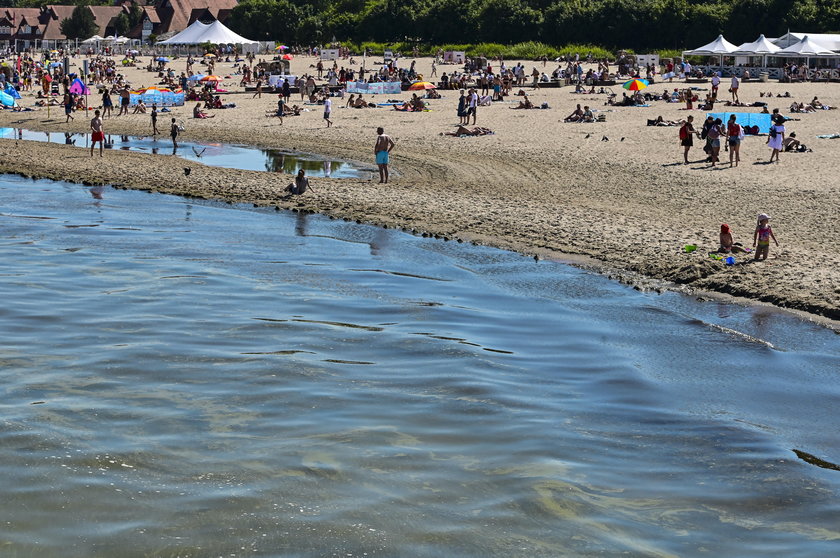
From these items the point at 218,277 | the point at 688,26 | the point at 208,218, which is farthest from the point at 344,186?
the point at 688,26

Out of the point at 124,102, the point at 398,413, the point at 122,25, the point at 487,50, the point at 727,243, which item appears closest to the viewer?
the point at 398,413

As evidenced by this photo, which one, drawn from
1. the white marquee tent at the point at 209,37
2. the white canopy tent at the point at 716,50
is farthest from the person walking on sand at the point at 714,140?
the white marquee tent at the point at 209,37

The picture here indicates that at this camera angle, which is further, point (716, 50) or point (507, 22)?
point (507, 22)

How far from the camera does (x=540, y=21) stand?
255 feet

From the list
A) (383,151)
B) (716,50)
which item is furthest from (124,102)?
(716,50)

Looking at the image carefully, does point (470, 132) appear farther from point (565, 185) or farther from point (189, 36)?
point (189, 36)

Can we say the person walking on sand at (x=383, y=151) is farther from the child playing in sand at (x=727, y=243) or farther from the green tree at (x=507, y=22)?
the green tree at (x=507, y=22)

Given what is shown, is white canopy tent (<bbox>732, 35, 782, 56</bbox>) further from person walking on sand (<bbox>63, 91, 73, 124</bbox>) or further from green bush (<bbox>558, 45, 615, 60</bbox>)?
person walking on sand (<bbox>63, 91, 73, 124</bbox>)

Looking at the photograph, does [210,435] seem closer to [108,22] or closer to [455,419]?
[455,419]

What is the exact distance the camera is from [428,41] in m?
83.4

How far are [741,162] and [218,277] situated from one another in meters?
15.3

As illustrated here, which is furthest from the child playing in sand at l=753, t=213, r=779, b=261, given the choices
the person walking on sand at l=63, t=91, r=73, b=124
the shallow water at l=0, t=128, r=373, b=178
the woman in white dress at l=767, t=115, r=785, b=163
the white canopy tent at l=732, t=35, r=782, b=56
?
the white canopy tent at l=732, t=35, r=782, b=56

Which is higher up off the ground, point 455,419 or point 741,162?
point 741,162

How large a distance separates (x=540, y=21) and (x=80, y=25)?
59.4 meters
